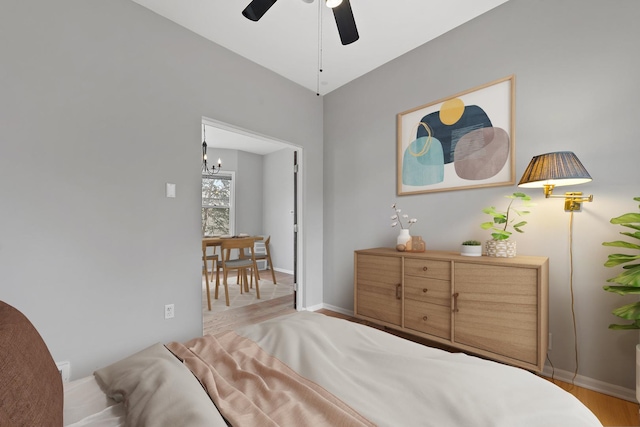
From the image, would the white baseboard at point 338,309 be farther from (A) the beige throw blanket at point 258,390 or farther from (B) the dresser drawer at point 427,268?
(A) the beige throw blanket at point 258,390

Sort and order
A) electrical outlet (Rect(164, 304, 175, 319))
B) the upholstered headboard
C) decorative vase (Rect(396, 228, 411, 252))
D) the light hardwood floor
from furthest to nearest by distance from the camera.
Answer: decorative vase (Rect(396, 228, 411, 252))
electrical outlet (Rect(164, 304, 175, 319))
the light hardwood floor
the upholstered headboard

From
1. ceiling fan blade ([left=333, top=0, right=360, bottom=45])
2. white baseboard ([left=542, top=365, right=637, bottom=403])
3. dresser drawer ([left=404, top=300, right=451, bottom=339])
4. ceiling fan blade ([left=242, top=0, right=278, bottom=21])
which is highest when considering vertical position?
ceiling fan blade ([left=242, top=0, right=278, bottom=21])

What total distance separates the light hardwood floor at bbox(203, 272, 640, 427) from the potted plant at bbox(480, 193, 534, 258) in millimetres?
979

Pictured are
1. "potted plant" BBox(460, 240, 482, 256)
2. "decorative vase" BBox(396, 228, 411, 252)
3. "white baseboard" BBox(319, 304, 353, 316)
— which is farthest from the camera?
"white baseboard" BBox(319, 304, 353, 316)

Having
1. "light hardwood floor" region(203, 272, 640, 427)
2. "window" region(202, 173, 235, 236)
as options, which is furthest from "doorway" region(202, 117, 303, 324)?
"light hardwood floor" region(203, 272, 640, 427)

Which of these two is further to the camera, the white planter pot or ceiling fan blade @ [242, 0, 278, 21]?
the white planter pot

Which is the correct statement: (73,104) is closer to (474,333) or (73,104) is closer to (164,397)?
(164,397)

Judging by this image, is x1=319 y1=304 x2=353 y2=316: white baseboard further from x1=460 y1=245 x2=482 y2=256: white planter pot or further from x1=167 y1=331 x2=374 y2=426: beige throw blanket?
x1=167 y1=331 x2=374 y2=426: beige throw blanket

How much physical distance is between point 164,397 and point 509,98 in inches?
111

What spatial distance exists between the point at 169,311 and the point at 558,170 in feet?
9.91

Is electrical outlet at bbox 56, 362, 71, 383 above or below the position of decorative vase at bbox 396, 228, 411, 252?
Answer: below

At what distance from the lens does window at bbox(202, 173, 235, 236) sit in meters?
5.91

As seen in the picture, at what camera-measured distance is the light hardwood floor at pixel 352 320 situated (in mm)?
1593

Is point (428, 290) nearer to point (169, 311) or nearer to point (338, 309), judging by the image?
point (338, 309)
